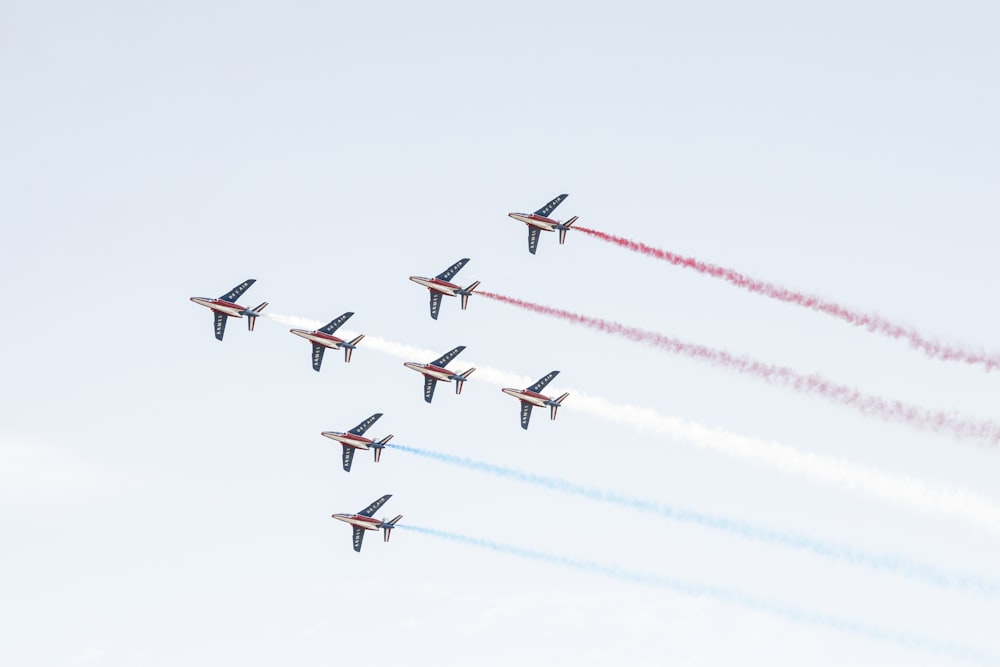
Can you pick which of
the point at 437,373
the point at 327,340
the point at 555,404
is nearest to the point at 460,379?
the point at 437,373

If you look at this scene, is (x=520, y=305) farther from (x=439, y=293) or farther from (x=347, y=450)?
(x=347, y=450)

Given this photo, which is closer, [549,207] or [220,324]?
[549,207]

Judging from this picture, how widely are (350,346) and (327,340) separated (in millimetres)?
2104

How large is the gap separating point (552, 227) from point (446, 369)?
12.3 m

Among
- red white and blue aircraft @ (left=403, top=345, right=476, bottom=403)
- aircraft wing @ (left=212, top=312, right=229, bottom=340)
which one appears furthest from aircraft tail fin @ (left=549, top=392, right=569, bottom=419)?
aircraft wing @ (left=212, top=312, right=229, bottom=340)

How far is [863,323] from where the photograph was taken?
101m

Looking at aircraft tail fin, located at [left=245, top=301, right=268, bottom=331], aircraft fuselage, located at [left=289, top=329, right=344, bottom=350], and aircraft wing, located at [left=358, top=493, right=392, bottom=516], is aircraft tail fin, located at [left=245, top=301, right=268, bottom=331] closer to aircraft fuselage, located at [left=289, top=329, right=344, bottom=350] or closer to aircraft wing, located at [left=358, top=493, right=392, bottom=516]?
aircraft fuselage, located at [left=289, top=329, right=344, bottom=350]

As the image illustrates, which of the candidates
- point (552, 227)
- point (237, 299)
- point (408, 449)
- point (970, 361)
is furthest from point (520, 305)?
point (970, 361)

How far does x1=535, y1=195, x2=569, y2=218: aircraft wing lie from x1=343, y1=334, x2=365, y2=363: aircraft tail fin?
15139 millimetres

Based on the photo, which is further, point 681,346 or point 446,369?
point 446,369

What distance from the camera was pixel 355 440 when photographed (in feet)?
389

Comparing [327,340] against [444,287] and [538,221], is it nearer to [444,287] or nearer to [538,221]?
[444,287]

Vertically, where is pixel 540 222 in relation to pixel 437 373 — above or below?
above

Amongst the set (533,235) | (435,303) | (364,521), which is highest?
(533,235)
